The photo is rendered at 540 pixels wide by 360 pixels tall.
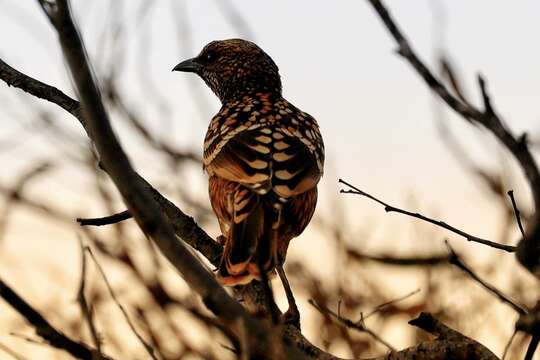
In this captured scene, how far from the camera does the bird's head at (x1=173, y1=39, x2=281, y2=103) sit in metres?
7.18

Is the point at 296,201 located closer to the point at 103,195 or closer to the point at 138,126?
the point at 103,195

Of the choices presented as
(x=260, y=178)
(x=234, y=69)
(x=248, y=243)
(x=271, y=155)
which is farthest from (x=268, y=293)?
(x=234, y=69)

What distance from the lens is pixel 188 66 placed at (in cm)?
741

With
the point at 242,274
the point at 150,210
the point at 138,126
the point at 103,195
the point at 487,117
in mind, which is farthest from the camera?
the point at 138,126

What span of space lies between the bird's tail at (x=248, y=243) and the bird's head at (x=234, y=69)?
2.52 meters

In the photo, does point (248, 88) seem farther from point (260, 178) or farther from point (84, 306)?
point (84, 306)

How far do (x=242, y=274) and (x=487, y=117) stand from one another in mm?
2328

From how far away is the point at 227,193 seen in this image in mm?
5023

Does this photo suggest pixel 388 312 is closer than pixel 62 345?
No

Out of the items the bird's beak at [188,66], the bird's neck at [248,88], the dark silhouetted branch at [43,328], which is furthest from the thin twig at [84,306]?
the bird's beak at [188,66]

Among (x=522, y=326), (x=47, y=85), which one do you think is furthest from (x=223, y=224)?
(x=522, y=326)

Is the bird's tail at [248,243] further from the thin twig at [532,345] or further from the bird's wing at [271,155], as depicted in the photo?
the thin twig at [532,345]

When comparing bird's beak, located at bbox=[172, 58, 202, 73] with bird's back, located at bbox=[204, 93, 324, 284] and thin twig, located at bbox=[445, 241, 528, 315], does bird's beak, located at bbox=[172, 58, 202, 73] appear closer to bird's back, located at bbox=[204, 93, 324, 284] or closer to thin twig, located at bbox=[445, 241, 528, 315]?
bird's back, located at bbox=[204, 93, 324, 284]

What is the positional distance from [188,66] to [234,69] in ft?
1.43
